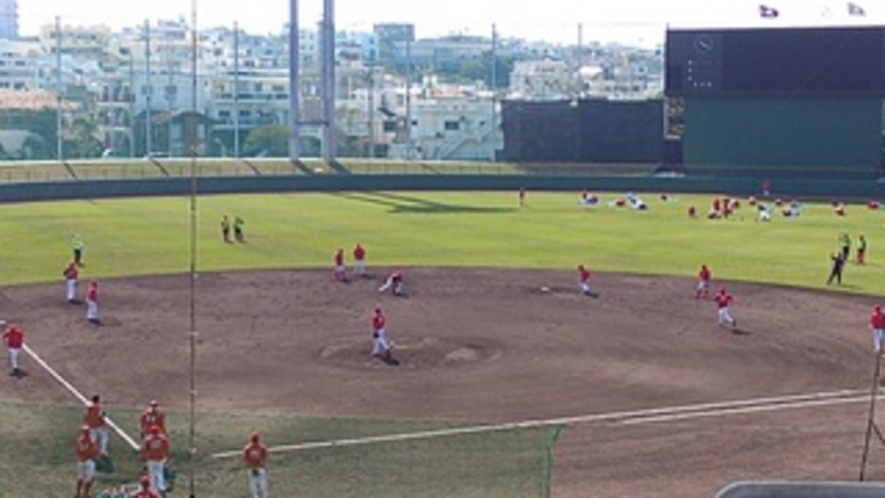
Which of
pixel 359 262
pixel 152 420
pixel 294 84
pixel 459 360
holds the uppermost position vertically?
pixel 294 84

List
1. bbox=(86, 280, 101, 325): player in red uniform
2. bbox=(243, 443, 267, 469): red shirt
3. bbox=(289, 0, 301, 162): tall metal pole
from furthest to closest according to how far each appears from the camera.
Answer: bbox=(289, 0, 301, 162): tall metal pole < bbox=(86, 280, 101, 325): player in red uniform < bbox=(243, 443, 267, 469): red shirt

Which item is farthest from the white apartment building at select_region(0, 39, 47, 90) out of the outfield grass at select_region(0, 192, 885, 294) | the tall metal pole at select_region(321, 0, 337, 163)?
the outfield grass at select_region(0, 192, 885, 294)

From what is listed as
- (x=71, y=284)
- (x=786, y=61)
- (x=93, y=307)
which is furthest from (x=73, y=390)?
(x=786, y=61)

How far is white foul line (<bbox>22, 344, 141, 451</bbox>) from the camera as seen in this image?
23.2m

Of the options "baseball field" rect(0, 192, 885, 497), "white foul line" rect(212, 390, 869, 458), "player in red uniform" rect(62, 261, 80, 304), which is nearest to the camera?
"baseball field" rect(0, 192, 885, 497)

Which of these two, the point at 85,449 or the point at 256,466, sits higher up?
the point at 85,449

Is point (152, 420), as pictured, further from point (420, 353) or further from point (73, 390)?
point (420, 353)

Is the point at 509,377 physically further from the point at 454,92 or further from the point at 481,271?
the point at 454,92

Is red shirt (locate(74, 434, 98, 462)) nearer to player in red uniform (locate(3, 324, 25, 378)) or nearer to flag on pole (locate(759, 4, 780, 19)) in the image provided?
player in red uniform (locate(3, 324, 25, 378))

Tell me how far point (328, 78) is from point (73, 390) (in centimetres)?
7260

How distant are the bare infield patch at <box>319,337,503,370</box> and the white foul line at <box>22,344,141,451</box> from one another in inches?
251

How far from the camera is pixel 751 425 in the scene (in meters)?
26.2

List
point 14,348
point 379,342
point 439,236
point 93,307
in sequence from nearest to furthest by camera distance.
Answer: point 14,348, point 379,342, point 93,307, point 439,236

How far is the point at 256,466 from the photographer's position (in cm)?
1959
